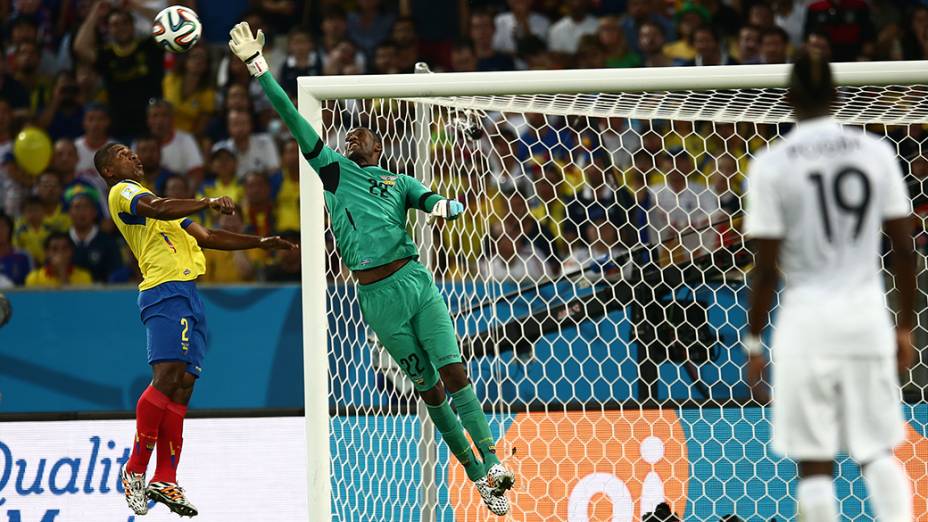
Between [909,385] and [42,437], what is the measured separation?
4712 millimetres

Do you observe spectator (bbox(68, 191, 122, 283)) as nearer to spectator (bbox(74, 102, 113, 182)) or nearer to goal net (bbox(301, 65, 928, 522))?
spectator (bbox(74, 102, 113, 182))

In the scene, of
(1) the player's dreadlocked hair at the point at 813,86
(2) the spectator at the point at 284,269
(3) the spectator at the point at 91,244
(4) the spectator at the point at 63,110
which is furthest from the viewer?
(4) the spectator at the point at 63,110

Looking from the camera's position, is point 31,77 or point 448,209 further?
point 31,77

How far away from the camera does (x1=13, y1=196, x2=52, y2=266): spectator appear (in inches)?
411

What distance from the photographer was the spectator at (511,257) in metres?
8.27

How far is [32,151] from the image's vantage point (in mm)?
11234

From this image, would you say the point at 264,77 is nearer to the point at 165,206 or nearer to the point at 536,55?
the point at 165,206

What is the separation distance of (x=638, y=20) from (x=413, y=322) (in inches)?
218

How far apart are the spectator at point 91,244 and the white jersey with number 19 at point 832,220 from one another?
7.00 m

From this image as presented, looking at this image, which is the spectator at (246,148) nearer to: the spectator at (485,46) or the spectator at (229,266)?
the spectator at (229,266)

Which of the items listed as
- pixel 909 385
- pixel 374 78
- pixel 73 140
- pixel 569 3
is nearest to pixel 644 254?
pixel 909 385

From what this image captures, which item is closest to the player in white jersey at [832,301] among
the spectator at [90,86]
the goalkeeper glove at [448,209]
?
the goalkeeper glove at [448,209]

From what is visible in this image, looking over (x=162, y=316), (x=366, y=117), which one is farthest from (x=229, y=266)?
(x=162, y=316)

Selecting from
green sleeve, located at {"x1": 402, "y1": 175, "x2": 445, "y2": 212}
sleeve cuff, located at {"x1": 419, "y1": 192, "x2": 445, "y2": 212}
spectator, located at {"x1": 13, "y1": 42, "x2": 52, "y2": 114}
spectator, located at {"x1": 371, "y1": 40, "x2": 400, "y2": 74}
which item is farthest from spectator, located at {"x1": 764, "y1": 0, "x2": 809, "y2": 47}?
spectator, located at {"x1": 13, "y1": 42, "x2": 52, "y2": 114}
